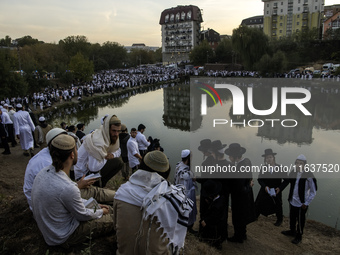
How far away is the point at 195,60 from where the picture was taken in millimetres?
53594

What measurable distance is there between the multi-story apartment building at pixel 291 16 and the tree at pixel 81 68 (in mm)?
44750

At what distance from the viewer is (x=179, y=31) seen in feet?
233

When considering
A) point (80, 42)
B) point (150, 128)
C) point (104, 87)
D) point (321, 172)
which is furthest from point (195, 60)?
point (321, 172)

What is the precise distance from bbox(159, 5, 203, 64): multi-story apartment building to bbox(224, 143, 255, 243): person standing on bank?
67.6 metres

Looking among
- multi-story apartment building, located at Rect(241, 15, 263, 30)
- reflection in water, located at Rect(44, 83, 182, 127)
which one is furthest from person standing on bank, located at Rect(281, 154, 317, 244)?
multi-story apartment building, located at Rect(241, 15, 263, 30)

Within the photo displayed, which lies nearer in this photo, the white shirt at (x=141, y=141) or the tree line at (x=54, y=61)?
the white shirt at (x=141, y=141)

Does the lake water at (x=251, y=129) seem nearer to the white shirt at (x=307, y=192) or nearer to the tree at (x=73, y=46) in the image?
the white shirt at (x=307, y=192)

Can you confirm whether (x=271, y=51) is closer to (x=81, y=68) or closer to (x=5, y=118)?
(x=81, y=68)

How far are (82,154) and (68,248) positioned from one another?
1064mm

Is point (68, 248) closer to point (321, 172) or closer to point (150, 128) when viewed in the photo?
point (321, 172)

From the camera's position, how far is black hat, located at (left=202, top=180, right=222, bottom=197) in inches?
121

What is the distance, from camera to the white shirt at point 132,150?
211 inches

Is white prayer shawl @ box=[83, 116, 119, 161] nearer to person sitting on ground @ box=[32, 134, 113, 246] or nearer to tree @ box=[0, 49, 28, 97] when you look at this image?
person sitting on ground @ box=[32, 134, 113, 246]

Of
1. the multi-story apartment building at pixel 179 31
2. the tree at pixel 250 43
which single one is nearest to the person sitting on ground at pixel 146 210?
the tree at pixel 250 43
